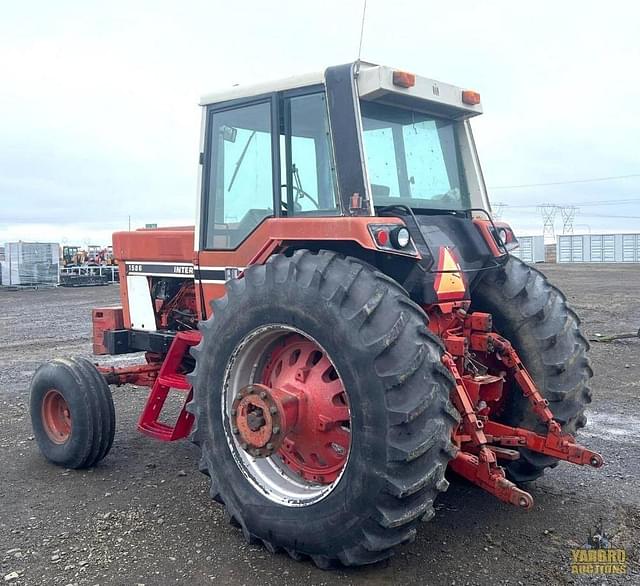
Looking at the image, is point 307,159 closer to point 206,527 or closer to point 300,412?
point 300,412

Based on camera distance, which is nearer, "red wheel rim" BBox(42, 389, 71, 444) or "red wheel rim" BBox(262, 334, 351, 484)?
"red wheel rim" BBox(262, 334, 351, 484)

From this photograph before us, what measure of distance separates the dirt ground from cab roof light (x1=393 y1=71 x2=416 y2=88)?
9.02ft

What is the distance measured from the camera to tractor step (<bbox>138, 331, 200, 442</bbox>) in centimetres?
502

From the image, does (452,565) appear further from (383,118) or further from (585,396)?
(383,118)

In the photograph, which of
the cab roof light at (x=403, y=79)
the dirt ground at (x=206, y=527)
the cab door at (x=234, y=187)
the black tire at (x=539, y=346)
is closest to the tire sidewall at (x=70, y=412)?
the dirt ground at (x=206, y=527)

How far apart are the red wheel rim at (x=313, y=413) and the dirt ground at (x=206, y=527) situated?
55cm

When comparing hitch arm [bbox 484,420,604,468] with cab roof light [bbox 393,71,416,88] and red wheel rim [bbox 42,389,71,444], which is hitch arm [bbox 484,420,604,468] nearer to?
cab roof light [bbox 393,71,416,88]

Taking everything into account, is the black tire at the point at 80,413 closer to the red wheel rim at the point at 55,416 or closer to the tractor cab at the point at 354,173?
the red wheel rim at the point at 55,416

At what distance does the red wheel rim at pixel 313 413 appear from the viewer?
3.82 meters

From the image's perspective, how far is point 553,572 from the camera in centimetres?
362

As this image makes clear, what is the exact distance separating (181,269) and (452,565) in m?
3.16

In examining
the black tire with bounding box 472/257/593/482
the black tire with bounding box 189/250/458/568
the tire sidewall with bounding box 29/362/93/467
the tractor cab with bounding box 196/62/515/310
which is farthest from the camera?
the tire sidewall with bounding box 29/362/93/467

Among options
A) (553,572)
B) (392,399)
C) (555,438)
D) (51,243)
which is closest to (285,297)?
(392,399)

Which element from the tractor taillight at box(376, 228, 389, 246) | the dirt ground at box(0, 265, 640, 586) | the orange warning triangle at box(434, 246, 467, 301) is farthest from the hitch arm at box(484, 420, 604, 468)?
the tractor taillight at box(376, 228, 389, 246)
